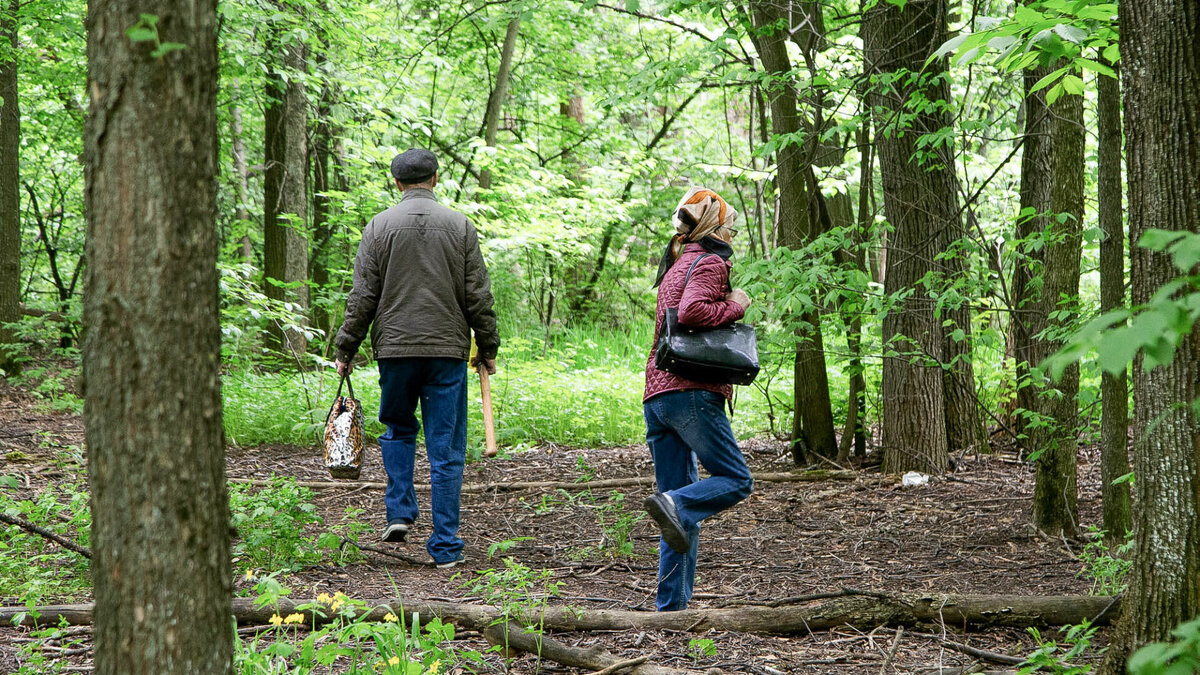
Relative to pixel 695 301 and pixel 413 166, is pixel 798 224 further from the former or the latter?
pixel 695 301

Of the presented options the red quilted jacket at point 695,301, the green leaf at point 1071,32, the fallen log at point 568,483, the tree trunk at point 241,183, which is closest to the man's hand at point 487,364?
the red quilted jacket at point 695,301

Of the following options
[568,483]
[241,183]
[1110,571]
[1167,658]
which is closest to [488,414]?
[568,483]

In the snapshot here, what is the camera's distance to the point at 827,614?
3.37 meters

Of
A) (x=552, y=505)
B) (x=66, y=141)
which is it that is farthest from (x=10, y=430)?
(x=66, y=141)

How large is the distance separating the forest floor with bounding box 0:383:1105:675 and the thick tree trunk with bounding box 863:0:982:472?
0.38m

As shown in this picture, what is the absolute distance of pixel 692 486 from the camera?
3.77 m

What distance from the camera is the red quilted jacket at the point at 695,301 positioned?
376 cm

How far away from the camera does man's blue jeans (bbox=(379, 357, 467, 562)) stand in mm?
4730

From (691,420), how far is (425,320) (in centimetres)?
165

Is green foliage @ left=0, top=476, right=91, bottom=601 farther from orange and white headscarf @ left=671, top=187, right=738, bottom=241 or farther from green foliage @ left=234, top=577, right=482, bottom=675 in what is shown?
orange and white headscarf @ left=671, top=187, right=738, bottom=241

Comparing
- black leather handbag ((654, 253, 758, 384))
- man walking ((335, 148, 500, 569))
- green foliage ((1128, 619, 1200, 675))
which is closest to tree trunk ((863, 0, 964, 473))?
black leather handbag ((654, 253, 758, 384))

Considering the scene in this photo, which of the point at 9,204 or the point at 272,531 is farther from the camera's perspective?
the point at 9,204

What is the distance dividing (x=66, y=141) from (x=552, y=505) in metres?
11.5

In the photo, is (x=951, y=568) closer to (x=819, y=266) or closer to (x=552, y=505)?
(x=819, y=266)
